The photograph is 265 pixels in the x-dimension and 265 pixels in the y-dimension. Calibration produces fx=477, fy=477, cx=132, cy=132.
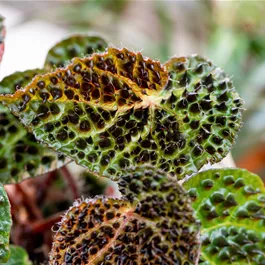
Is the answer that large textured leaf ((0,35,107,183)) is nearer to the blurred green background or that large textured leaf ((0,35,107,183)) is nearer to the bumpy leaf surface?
the bumpy leaf surface

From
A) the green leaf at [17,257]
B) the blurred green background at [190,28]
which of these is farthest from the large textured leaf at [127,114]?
the blurred green background at [190,28]

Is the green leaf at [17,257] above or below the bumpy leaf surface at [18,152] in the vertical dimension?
below

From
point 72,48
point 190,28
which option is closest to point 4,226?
point 72,48

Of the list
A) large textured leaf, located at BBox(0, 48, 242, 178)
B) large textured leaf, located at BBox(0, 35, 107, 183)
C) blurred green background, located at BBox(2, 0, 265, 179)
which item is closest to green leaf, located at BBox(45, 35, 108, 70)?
large textured leaf, located at BBox(0, 35, 107, 183)

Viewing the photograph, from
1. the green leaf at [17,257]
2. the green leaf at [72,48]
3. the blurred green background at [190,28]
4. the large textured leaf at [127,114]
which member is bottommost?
the green leaf at [17,257]

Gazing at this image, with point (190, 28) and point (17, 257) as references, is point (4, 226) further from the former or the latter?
point (190, 28)

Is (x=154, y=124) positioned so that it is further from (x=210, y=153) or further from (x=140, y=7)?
(x=140, y=7)

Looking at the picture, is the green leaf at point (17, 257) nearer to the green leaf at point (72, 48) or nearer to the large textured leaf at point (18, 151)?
the large textured leaf at point (18, 151)
